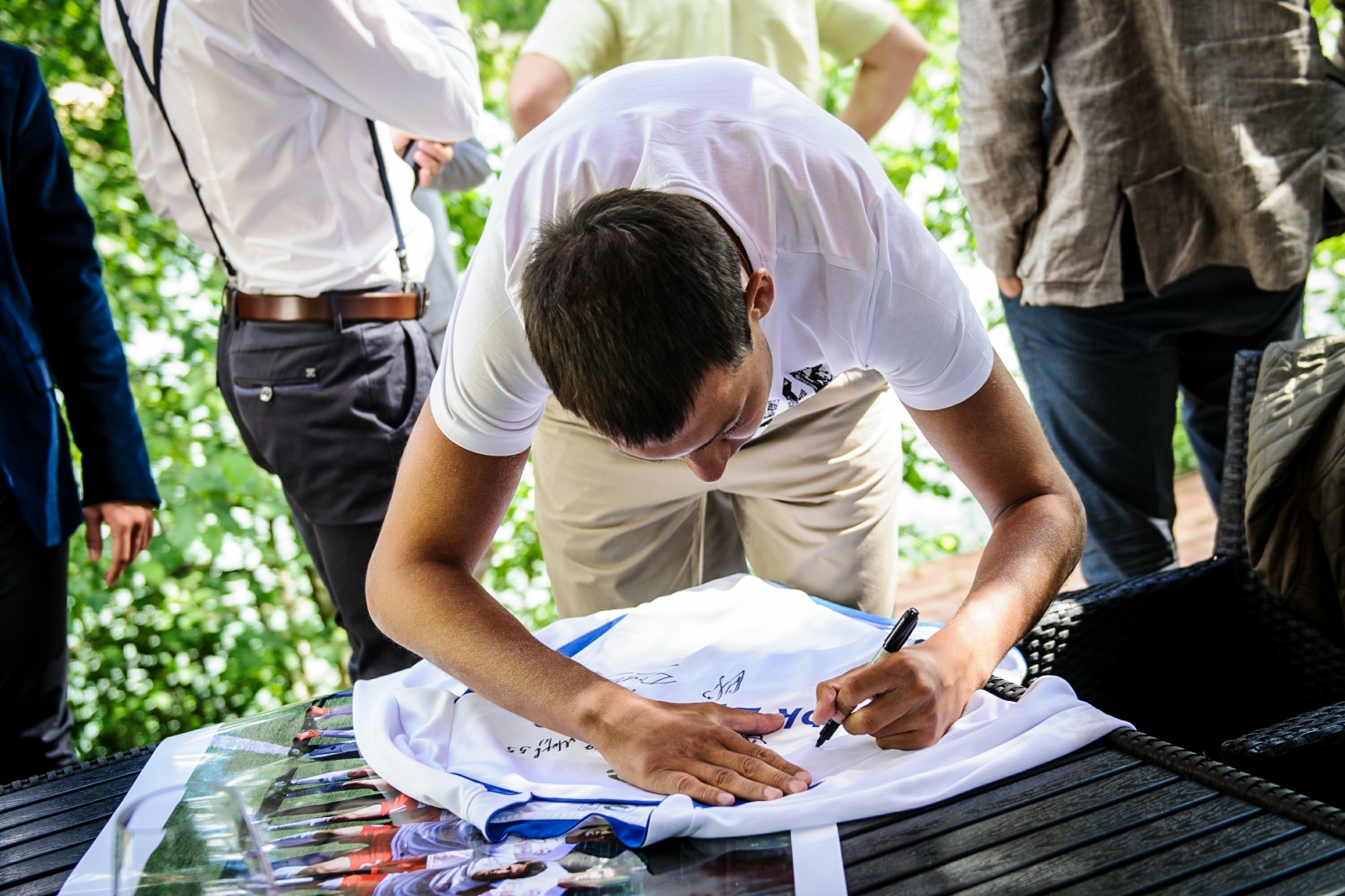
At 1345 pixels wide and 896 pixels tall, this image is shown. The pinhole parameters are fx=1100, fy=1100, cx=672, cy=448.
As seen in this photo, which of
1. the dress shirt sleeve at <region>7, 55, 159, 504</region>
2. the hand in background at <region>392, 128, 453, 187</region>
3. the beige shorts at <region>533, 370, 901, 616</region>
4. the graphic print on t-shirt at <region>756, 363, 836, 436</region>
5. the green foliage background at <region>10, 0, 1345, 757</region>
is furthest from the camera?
the green foliage background at <region>10, 0, 1345, 757</region>

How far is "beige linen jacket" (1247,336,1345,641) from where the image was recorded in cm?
134

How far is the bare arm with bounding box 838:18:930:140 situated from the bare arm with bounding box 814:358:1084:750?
147cm

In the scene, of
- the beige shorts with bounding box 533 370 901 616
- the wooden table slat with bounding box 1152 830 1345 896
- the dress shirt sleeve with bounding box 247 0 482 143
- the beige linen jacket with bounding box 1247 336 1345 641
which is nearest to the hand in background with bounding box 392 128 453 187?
the dress shirt sleeve with bounding box 247 0 482 143

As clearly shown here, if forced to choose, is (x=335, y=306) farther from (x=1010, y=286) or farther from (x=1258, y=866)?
(x=1258, y=866)

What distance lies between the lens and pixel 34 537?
188 centimetres

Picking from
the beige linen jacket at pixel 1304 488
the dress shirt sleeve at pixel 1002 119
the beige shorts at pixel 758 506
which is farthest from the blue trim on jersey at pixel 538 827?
the dress shirt sleeve at pixel 1002 119

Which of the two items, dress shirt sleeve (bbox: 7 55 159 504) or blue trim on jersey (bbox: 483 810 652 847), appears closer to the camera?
blue trim on jersey (bbox: 483 810 652 847)

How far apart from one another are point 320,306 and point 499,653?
0.83m

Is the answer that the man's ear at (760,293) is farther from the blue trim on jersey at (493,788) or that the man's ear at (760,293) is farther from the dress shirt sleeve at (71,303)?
the dress shirt sleeve at (71,303)

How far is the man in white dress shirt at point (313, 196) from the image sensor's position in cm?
170

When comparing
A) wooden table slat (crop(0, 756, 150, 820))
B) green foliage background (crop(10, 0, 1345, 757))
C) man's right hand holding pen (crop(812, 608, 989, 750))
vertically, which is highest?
man's right hand holding pen (crop(812, 608, 989, 750))

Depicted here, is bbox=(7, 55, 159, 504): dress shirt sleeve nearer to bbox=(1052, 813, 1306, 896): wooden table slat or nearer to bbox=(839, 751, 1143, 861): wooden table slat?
bbox=(839, 751, 1143, 861): wooden table slat

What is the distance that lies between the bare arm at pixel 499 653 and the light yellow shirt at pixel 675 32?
1285mm

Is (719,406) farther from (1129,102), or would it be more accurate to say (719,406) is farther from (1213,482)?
(1213,482)
